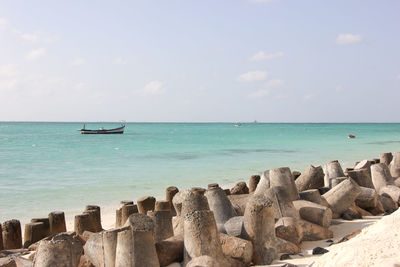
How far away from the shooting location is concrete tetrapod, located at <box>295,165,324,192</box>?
8812mm

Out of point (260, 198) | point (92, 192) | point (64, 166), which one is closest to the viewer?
point (260, 198)

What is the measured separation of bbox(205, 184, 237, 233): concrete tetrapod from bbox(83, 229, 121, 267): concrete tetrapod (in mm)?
1665

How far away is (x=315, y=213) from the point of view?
6551 millimetres

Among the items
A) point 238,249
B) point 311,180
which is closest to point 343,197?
point 311,180

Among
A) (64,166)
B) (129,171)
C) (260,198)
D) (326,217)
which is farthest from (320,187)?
(64,166)

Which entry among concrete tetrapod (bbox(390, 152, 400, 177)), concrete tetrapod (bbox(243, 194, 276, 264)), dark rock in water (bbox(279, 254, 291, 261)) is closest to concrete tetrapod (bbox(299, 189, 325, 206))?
dark rock in water (bbox(279, 254, 291, 261))

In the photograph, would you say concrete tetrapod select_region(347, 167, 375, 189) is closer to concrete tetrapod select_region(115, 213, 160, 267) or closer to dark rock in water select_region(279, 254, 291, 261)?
dark rock in water select_region(279, 254, 291, 261)

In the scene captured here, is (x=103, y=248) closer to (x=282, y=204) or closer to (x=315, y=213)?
(x=282, y=204)

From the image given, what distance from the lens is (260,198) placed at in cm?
533

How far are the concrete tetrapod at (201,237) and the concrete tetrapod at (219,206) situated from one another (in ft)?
3.92

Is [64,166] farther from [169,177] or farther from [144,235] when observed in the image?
[144,235]

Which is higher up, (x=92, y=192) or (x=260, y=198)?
(x=260, y=198)

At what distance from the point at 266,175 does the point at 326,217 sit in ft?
4.50

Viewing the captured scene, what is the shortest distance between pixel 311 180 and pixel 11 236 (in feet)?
18.3
